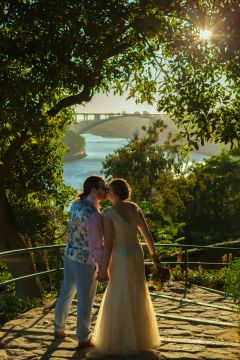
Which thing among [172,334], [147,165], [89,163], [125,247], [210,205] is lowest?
[89,163]

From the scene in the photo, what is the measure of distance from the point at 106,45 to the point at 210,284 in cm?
525

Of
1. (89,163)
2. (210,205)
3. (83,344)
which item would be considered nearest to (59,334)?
(83,344)

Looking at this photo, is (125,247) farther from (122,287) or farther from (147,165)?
(147,165)

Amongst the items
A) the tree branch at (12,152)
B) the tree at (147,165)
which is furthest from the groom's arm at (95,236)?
the tree at (147,165)

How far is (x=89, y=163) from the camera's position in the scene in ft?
519

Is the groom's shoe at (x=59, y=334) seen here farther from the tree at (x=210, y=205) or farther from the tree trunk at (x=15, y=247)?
the tree at (x=210, y=205)

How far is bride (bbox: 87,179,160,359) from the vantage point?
6441 mm

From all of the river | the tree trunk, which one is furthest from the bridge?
the tree trunk

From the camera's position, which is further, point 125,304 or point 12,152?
point 12,152

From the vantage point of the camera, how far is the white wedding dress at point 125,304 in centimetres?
644

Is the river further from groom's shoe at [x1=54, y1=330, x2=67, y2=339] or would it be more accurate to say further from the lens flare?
groom's shoe at [x1=54, y1=330, x2=67, y2=339]

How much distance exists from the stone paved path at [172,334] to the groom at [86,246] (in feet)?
1.40

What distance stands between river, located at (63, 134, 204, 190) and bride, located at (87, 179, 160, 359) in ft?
311

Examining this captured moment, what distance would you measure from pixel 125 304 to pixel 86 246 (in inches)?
29.9
